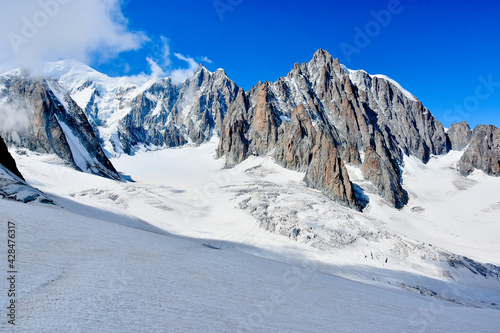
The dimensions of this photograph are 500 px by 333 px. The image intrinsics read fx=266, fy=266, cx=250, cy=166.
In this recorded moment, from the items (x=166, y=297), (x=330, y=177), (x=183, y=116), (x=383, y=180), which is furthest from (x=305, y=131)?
(x=183, y=116)

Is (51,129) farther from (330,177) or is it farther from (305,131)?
(305,131)

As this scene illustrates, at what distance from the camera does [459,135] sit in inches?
5030

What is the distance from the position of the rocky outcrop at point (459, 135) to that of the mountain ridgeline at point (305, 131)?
0.38m

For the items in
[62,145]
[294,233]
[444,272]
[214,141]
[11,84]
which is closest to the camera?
[444,272]

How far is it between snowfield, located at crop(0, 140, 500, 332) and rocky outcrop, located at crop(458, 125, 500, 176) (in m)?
37.5

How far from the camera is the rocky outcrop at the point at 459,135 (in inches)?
4921

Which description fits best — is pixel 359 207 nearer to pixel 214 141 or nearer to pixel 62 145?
pixel 62 145

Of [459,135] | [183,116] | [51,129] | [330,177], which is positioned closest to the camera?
[51,129]

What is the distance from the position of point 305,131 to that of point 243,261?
7258 centimetres

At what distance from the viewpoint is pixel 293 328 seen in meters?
4.58

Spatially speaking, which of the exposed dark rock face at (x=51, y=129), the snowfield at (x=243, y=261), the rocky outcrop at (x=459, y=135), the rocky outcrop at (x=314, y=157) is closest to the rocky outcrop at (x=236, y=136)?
the rocky outcrop at (x=314, y=157)

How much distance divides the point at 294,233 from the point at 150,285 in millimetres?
25103

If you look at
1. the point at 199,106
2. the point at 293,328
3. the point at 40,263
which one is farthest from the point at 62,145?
the point at 199,106

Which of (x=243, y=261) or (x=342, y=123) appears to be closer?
(x=243, y=261)
